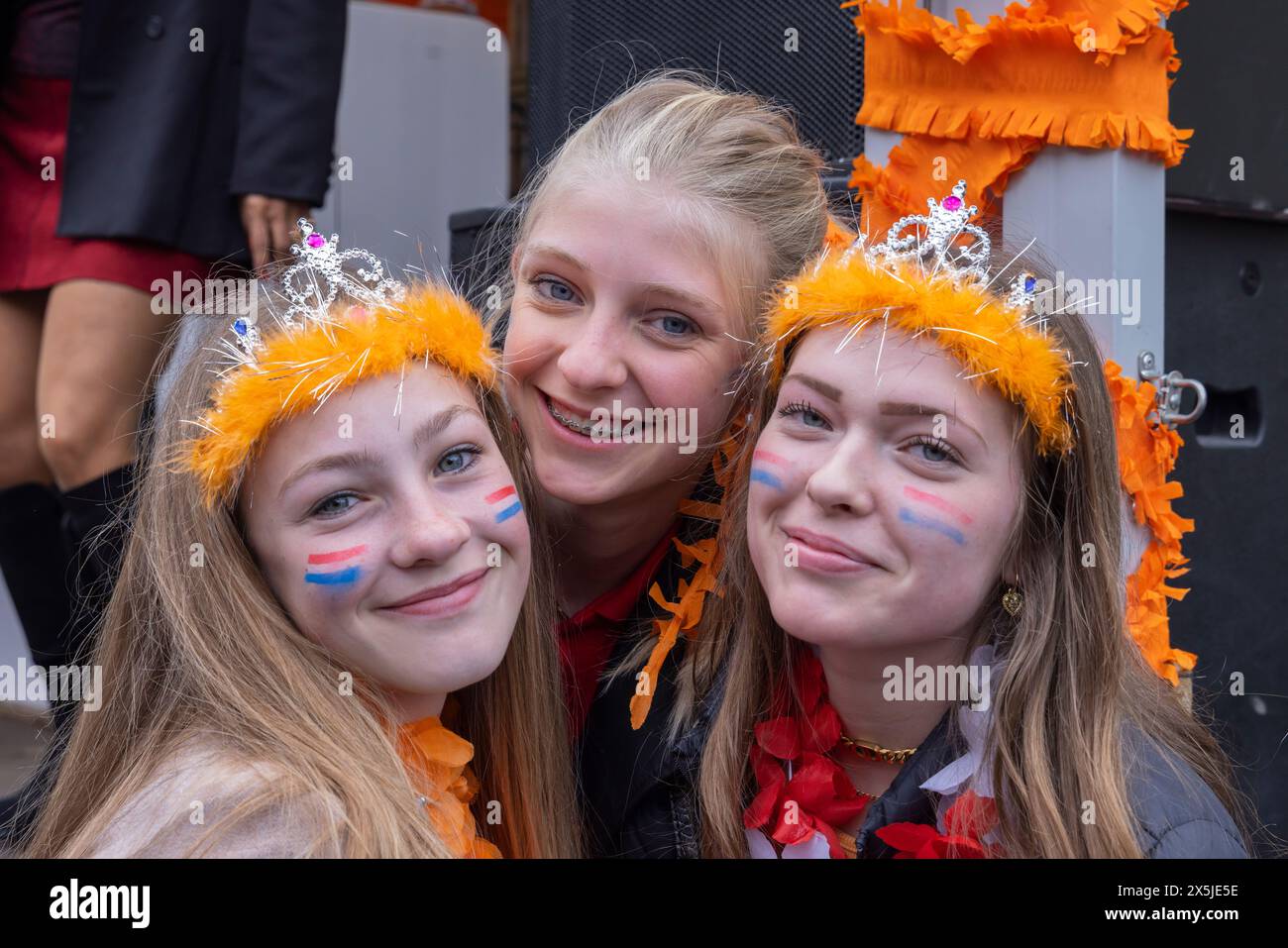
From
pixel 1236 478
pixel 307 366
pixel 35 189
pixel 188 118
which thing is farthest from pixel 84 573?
pixel 1236 478

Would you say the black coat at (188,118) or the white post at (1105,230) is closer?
the white post at (1105,230)

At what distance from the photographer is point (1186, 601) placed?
2525mm

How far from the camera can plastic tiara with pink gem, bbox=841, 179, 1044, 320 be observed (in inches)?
73.4

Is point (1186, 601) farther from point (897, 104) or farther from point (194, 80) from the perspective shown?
point (194, 80)

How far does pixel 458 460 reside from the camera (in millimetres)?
1866

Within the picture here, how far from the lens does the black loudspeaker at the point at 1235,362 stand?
2477mm

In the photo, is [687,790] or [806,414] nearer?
[806,414]

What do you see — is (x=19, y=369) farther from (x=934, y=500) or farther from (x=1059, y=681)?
(x=1059, y=681)

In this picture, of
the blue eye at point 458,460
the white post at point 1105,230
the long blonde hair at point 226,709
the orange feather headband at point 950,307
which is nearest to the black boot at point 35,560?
the long blonde hair at point 226,709

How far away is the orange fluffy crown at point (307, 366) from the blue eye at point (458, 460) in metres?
0.11

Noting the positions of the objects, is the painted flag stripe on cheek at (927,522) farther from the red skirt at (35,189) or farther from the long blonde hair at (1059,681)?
the red skirt at (35,189)

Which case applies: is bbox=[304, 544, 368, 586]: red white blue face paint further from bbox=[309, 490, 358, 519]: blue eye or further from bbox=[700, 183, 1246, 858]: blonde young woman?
bbox=[700, 183, 1246, 858]: blonde young woman

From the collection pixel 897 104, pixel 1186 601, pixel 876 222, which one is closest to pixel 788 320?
pixel 876 222

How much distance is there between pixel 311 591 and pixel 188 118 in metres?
1.29
